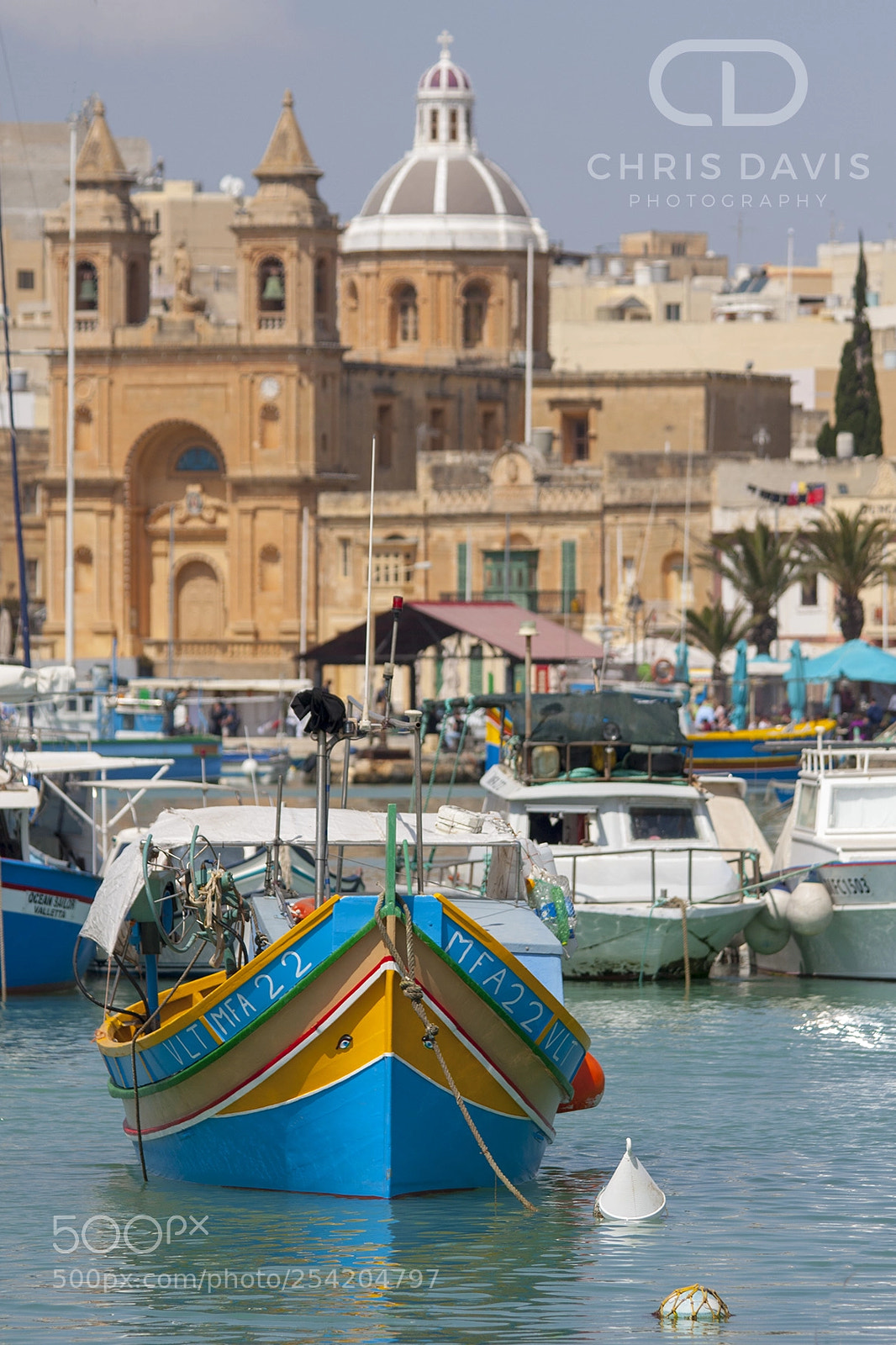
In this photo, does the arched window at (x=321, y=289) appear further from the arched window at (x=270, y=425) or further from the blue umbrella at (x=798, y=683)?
the blue umbrella at (x=798, y=683)

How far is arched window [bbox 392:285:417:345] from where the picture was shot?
87.2 metres

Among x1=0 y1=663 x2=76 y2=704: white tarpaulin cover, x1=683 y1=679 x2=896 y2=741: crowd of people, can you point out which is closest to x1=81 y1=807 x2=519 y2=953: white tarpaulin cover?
x1=0 y1=663 x2=76 y2=704: white tarpaulin cover

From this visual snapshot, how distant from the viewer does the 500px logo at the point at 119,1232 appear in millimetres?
14836

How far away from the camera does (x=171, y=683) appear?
205ft

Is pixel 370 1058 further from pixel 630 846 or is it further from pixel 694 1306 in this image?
pixel 630 846

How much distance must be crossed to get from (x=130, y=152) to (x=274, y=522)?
4177cm

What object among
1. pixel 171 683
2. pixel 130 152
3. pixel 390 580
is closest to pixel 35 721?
pixel 171 683

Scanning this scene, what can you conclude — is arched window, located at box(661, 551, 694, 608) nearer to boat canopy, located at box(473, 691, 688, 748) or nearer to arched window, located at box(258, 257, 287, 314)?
arched window, located at box(258, 257, 287, 314)

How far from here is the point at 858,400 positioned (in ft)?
263

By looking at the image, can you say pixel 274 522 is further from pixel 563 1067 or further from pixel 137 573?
pixel 563 1067

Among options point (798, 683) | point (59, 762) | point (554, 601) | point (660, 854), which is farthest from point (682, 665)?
point (660, 854)

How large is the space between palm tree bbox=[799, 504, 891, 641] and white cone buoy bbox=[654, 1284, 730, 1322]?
4766 cm

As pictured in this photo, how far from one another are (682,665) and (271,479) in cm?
2184

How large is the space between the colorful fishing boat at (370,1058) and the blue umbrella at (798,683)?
38112mm
